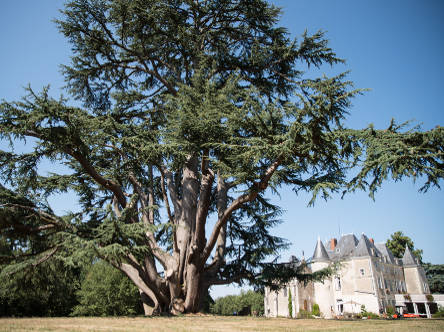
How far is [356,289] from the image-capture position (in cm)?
3531

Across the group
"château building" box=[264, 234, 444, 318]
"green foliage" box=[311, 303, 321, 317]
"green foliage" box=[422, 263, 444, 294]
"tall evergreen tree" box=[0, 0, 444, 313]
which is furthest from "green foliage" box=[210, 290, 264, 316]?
"tall evergreen tree" box=[0, 0, 444, 313]

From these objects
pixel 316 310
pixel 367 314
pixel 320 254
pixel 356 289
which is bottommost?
pixel 367 314

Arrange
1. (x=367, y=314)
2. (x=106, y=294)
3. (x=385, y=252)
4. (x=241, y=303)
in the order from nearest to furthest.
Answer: (x=106, y=294)
(x=367, y=314)
(x=385, y=252)
(x=241, y=303)

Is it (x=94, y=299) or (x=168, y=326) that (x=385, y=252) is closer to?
(x=94, y=299)

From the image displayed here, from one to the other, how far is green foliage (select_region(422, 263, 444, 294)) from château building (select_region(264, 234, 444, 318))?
1446 cm

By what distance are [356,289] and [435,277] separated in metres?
27.2

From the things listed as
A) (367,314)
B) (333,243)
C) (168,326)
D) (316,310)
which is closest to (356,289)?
(367,314)

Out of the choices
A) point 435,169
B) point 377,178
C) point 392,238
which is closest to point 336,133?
point 377,178

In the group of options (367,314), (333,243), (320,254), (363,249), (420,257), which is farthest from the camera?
(420,257)

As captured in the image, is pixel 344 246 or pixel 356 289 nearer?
pixel 356 289

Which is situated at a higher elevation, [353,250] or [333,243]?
[333,243]

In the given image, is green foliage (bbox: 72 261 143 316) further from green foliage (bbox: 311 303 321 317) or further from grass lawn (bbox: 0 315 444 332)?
green foliage (bbox: 311 303 321 317)

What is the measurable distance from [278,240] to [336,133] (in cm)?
612

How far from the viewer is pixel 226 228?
11.8 metres
